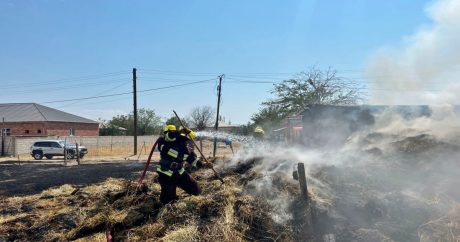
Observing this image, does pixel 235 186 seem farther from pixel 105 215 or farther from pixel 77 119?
pixel 77 119

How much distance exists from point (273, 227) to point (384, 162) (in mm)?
3551

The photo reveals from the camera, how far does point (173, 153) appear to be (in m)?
7.19

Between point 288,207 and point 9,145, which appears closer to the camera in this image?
point 288,207

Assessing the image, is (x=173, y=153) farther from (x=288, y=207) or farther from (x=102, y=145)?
(x=102, y=145)

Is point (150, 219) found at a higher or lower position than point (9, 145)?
lower

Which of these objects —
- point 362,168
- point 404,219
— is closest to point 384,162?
point 362,168

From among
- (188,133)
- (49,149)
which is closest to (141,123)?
(49,149)

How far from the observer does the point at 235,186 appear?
7625mm

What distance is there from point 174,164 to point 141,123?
54.2m

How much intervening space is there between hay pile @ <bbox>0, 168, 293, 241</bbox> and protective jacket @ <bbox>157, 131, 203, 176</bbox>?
1.92ft

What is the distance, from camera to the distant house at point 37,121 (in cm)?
4384

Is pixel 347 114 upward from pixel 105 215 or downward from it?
upward

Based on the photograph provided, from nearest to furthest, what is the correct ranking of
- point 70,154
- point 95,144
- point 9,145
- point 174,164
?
1. point 174,164
2. point 70,154
3. point 9,145
4. point 95,144

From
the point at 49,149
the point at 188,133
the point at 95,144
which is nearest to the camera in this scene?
the point at 188,133
